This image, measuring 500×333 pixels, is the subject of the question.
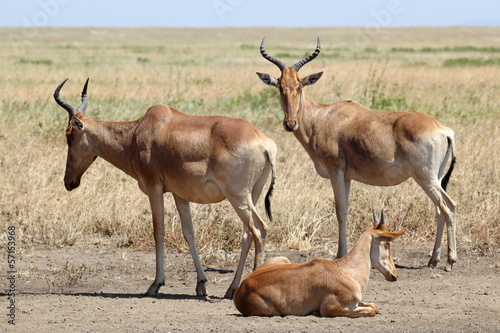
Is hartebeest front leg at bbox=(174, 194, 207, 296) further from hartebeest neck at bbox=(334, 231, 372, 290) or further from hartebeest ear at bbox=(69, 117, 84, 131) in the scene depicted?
hartebeest neck at bbox=(334, 231, 372, 290)

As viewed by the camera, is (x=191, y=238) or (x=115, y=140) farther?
(x=115, y=140)

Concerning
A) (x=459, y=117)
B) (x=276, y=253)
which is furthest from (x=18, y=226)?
(x=459, y=117)

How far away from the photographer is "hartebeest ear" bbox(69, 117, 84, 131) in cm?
880

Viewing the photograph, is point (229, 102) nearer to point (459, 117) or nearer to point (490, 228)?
point (459, 117)

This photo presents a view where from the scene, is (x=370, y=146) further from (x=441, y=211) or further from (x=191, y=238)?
(x=191, y=238)

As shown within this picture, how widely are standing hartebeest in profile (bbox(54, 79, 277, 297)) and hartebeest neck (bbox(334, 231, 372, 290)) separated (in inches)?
46.1

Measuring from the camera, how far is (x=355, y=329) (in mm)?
6609

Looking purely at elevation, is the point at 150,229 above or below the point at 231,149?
below

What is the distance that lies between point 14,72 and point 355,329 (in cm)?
2918

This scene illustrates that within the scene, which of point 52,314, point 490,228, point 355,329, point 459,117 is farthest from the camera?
point 459,117

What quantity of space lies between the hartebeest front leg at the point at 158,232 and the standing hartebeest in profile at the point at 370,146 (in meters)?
2.33

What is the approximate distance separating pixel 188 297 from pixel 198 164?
152 cm

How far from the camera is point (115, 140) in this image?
8.89 m

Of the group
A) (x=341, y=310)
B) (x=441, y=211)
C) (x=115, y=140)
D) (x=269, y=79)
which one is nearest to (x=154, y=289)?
(x=115, y=140)
